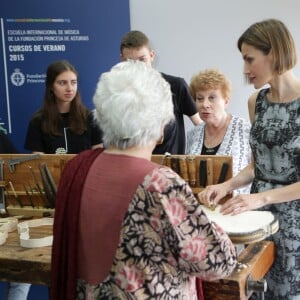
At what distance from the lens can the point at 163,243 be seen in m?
0.94

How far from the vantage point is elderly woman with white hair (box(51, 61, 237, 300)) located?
93 cm

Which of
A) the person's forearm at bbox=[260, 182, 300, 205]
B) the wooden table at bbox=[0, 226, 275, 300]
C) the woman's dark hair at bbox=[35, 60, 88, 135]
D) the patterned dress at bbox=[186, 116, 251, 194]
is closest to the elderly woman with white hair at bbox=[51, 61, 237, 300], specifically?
the wooden table at bbox=[0, 226, 275, 300]

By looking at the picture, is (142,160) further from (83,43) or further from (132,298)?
(83,43)

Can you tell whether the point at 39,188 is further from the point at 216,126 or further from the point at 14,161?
the point at 216,126

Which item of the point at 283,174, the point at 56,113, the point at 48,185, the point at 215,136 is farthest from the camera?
the point at 56,113

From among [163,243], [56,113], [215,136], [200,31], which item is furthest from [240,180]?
[200,31]

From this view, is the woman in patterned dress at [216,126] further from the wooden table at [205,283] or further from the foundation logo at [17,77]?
the foundation logo at [17,77]

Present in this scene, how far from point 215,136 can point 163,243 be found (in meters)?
1.28

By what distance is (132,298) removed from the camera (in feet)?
3.16

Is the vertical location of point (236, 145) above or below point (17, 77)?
below

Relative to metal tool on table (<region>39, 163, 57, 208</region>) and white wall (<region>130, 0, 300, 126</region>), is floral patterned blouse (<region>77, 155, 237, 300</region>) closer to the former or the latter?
metal tool on table (<region>39, 163, 57, 208</region>)

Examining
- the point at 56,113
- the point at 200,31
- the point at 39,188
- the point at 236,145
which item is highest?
the point at 200,31

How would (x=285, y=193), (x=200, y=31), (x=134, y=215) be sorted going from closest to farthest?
(x=134, y=215)
(x=285, y=193)
(x=200, y=31)

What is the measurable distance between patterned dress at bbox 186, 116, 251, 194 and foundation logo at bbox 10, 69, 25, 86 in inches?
52.2
